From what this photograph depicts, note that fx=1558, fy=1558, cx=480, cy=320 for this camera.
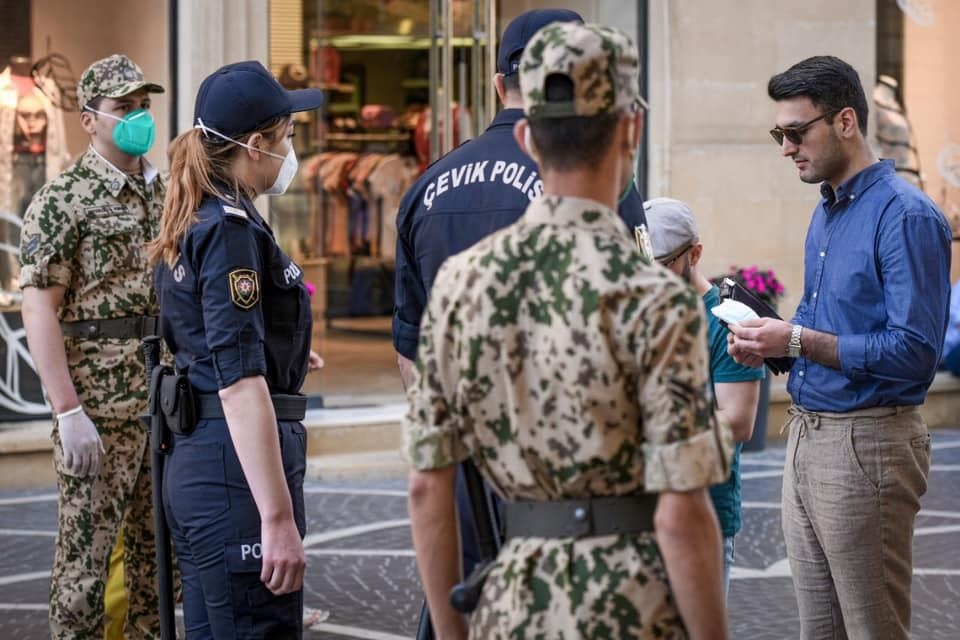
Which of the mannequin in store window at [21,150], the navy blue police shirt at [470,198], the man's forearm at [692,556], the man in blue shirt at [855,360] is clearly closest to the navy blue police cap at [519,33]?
the navy blue police shirt at [470,198]

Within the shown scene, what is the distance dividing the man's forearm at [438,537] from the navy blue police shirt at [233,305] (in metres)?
1.15

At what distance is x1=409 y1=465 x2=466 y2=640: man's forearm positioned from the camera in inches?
112

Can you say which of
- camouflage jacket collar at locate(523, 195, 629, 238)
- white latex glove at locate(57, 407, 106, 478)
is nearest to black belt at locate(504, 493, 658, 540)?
camouflage jacket collar at locate(523, 195, 629, 238)

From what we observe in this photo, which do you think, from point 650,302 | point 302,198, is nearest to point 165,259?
point 650,302

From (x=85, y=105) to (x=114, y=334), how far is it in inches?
37.1

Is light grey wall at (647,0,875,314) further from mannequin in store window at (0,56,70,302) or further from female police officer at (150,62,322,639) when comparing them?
female police officer at (150,62,322,639)

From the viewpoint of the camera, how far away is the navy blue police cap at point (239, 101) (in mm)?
4211

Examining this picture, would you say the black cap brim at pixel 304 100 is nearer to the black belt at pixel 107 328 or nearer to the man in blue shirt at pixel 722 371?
the man in blue shirt at pixel 722 371

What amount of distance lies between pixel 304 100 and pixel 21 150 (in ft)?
20.3

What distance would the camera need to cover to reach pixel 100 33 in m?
10.2

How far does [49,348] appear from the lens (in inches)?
217

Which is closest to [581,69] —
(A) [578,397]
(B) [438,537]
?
(A) [578,397]

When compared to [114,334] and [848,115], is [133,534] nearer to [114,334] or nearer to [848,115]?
[114,334]

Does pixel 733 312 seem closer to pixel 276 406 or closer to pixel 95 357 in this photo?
pixel 276 406
